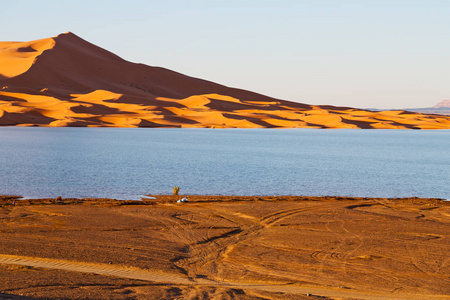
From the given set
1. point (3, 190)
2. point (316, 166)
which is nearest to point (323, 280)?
point (3, 190)

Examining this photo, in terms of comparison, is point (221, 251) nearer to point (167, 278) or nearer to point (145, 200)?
point (167, 278)

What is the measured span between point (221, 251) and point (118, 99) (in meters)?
108

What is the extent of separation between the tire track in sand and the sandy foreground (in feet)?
0.06

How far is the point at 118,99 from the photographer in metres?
117

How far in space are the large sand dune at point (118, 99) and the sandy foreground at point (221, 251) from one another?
74.9 meters

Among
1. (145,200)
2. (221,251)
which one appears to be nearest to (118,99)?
(145,200)

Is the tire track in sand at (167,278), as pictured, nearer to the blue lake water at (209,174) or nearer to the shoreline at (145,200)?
the shoreline at (145,200)

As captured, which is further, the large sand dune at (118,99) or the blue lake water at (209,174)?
the large sand dune at (118,99)

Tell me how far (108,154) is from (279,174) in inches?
587

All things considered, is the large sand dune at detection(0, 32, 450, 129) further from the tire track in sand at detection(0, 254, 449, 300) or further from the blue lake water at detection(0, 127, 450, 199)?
the tire track in sand at detection(0, 254, 449, 300)

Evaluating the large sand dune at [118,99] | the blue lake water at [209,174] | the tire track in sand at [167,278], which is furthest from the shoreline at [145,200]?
the large sand dune at [118,99]

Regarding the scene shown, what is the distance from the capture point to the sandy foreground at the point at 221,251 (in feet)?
30.5

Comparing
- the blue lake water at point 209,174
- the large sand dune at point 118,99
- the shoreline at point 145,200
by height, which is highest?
the large sand dune at point 118,99

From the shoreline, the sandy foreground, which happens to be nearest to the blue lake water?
the shoreline
